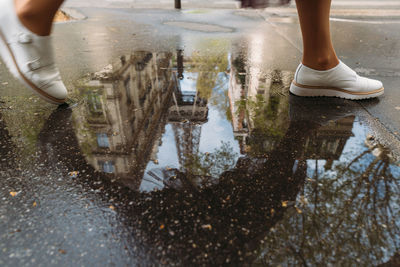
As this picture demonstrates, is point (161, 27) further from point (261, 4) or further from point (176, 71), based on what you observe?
point (261, 4)

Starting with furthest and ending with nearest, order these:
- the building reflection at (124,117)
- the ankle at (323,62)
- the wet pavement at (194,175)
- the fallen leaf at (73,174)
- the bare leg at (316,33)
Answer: the ankle at (323,62) < the bare leg at (316,33) < the building reflection at (124,117) < the fallen leaf at (73,174) < the wet pavement at (194,175)

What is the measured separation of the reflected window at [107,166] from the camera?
1.66m

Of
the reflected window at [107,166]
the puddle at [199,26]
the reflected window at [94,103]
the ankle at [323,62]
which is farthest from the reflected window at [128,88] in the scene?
the puddle at [199,26]

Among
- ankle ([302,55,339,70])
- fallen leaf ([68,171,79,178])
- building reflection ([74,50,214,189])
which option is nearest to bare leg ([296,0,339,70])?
ankle ([302,55,339,70])

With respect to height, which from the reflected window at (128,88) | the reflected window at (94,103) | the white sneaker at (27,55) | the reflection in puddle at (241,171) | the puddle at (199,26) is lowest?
the puddle at (199,26)

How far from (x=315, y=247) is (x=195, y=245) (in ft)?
1.60

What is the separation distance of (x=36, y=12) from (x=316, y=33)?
2.13 metres

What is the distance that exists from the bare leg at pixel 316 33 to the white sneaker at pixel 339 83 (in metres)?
0.06

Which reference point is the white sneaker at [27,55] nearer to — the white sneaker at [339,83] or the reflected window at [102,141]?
the reflected window at [102,141]

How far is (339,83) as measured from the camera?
2.57 metres

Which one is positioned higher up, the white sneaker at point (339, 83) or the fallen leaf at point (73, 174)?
the white sneaker at point (339, 83)

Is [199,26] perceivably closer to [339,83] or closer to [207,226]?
[339,83]

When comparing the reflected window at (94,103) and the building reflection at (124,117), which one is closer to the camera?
the building reflection at (124,117)

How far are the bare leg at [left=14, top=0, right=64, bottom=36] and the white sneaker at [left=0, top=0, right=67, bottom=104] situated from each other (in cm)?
4
